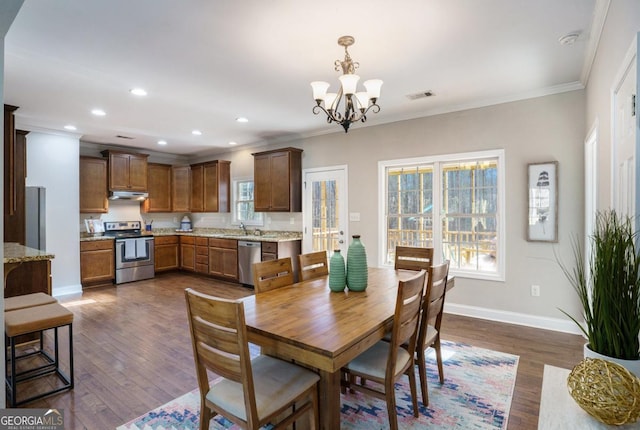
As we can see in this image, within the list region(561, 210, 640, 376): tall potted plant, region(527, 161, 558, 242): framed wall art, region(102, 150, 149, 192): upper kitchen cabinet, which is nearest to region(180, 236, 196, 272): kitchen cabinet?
region(102, 150, 149, 192): upper kitchen cabinet

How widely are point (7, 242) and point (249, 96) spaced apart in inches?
131

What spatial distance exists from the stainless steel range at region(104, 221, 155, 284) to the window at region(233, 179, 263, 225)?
1.77 meters

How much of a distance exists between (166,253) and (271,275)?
17.6 ft

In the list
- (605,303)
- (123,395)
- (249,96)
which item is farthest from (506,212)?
(123,395)

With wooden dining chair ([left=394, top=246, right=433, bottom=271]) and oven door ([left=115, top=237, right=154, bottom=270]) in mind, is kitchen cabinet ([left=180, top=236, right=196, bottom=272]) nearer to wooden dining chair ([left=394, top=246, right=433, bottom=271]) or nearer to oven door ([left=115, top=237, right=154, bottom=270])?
oven door ([left=115, top=237, right=154, bottom=270])

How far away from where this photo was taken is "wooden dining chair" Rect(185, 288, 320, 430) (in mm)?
1436

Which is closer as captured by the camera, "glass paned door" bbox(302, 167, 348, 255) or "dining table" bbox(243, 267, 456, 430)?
"dining table" bbox(243, 267, 456, 430)

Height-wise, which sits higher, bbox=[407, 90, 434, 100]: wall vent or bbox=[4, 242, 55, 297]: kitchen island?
bbox=[407, 90, 434, 100]: wall vent

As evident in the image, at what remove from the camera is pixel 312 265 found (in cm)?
300

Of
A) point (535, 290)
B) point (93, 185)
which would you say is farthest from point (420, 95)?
point (93, 185)

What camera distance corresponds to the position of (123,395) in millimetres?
2439

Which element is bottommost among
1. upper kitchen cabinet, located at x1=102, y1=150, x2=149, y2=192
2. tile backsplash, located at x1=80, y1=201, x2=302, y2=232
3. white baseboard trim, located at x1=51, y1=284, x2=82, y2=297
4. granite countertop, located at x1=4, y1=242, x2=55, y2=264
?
white baseboard trim, located at x1=51, y1=284, x2=82, y2=297

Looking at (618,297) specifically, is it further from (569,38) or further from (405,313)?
(569,38)

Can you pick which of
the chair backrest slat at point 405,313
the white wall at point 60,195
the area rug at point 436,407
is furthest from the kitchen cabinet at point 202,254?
the chair backrest slat at point 405,313
